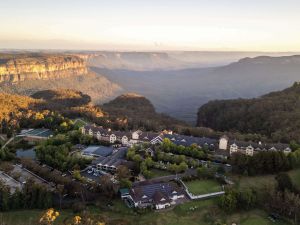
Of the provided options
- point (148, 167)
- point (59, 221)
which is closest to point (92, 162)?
point (148, 167)

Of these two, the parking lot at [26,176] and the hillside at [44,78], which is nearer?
the parking lot at [26,176]

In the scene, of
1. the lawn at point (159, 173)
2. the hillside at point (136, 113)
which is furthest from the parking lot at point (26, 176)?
the hillside at point (136, 113)

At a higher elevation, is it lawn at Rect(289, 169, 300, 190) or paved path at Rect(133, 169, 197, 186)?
lawn at Rect(289, 169, 300, 190)

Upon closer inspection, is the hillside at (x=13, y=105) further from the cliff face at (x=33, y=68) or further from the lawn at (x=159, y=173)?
the cliff face at (x=33, y=68)

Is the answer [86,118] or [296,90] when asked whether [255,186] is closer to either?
[86,118]

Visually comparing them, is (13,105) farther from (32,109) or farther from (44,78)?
(44,78)

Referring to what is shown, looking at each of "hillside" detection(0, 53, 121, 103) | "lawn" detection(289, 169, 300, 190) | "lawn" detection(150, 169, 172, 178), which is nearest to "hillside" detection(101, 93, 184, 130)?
"lawn" detection(150, 169, 172, 178)

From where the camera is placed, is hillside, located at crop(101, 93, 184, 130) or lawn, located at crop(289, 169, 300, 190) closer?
lawn, located at crop(289, 169, 300, 190)

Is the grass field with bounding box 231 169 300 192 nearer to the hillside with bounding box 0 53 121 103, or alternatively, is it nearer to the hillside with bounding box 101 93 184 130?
the hillside with bounding box 101 93 184 130
